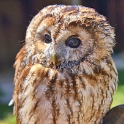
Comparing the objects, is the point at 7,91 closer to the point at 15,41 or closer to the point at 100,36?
the point at 15,41

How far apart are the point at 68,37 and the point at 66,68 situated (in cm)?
11

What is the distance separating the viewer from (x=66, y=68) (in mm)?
1093

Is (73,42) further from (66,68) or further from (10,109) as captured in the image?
(10,109)

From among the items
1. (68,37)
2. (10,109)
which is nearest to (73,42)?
(68,37)

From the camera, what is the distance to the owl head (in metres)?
1.03

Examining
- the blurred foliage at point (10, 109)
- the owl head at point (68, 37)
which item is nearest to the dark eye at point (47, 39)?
the owl head at point (68, 37)

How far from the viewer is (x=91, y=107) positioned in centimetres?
114

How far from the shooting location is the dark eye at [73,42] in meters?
1.05

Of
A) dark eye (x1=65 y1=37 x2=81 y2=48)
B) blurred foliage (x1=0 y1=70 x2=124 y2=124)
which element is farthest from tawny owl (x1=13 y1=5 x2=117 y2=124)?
blurred foliage (x1=0 y1=70 x2=124 y2=124)

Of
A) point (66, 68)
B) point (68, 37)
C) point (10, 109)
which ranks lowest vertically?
point (10, 109)

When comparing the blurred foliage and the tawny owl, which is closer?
the tawny owl

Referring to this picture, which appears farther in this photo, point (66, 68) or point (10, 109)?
point (10, 109)

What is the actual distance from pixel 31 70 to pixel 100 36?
9.6 inches

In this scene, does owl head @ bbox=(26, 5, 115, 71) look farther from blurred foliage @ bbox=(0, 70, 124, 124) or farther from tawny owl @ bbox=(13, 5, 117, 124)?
blurred foliage @ bbox=(0, 70, 124, 124)
